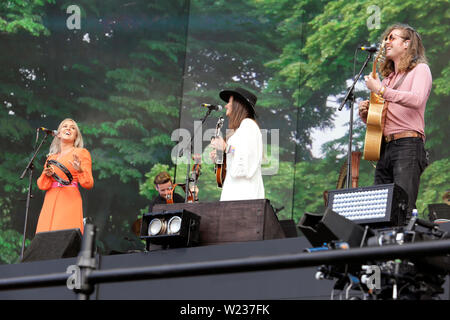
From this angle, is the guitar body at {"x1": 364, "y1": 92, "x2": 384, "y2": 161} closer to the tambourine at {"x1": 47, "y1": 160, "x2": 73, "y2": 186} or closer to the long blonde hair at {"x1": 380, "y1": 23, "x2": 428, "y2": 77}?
the long blonde hair at {"x1": 380, "y1": 23, "x2": 428, "y2": 77}

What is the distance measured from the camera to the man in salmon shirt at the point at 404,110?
4.41 metres

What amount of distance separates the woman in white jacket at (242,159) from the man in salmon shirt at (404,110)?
824mm

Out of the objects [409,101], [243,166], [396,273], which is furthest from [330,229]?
[243,166]

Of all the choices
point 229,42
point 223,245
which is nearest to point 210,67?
point 229,42

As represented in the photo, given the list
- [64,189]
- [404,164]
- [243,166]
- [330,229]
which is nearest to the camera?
[330,229]

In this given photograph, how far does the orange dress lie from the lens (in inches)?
246

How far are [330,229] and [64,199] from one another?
395cm

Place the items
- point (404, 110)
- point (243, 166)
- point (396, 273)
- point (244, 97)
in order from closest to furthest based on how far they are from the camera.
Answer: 1. point (396, 273)
2. point (404, 110)
3. point (243, 166)
4. point (244, 97)

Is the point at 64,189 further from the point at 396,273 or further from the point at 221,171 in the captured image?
the point at 396,273

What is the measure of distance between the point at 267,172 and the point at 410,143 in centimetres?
615

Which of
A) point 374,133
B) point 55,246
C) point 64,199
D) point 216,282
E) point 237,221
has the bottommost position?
point 216,282

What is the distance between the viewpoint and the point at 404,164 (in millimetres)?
4402

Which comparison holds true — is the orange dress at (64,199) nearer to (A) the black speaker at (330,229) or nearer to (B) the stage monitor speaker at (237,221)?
(B) the stage monitor speaker at (237,221)

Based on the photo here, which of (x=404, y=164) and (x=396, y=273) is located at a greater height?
(x=404, y=164)
